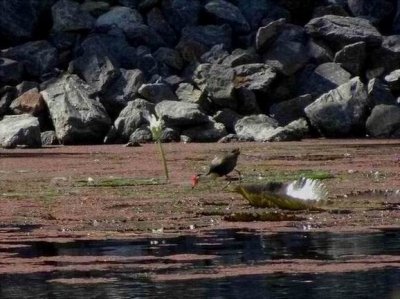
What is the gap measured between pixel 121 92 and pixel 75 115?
219 cm

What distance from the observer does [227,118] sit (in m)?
29.3

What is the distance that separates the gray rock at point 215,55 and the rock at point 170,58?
64cm

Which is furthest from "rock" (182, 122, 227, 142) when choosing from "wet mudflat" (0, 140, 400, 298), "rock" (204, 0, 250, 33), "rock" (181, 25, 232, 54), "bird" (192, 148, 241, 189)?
"bird" (192, 148, 241, 189)

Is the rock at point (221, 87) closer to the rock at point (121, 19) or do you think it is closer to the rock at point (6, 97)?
the rock at point (121, 19)

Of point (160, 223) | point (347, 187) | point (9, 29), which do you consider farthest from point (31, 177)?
point (9, 29)

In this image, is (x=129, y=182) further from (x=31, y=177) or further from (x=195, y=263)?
(x=195, y=263)

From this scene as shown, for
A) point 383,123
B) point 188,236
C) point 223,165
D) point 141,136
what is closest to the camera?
point 188,236

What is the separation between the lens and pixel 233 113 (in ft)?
96.9

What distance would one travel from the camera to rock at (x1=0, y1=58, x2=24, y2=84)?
31.4m

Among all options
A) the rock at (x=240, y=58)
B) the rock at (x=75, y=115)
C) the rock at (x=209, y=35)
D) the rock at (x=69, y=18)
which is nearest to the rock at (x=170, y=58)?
the rock at (x=209, y=35)

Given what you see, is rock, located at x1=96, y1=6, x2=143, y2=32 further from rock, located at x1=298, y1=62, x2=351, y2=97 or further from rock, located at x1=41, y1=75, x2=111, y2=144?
rock, located at x1=298, y1=62, x2=351, y2=97

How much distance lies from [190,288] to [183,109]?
19.6m

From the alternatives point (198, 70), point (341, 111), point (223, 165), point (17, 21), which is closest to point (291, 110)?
point (341, 111)

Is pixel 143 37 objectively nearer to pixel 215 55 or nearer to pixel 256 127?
pixel 215 55
